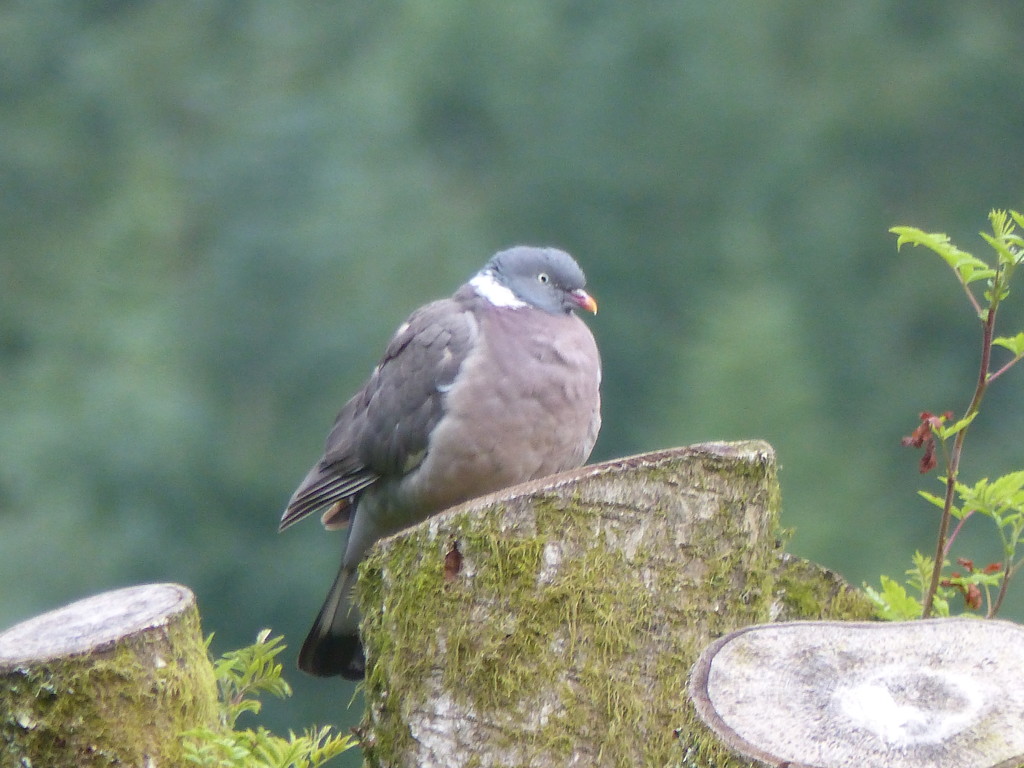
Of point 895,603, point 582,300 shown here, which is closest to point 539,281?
point 582,300

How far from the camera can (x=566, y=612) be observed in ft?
9.25

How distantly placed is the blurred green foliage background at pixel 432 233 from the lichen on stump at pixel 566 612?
1084 cm

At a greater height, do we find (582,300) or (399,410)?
(582,300)

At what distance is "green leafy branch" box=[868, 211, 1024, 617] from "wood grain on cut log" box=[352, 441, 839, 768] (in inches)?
12.8

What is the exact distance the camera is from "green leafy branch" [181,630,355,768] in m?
2.67

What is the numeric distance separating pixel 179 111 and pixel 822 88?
8.46 m

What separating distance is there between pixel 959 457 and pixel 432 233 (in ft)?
48.2

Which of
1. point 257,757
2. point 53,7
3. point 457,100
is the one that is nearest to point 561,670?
point 257,757

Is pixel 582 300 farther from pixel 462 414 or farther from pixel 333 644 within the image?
pixel 333 644

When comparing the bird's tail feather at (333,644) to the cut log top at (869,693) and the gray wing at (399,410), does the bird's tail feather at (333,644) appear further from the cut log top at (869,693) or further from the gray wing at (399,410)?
the cut log top at (869,693)

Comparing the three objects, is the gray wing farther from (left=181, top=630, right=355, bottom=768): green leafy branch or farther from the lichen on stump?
the lichen on stump

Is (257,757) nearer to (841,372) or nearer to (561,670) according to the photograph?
(561,670)

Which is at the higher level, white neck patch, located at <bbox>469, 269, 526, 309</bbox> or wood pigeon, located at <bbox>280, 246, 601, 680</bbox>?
white neck patch, located at <bbox>469, 269, 526, 309</bbox>

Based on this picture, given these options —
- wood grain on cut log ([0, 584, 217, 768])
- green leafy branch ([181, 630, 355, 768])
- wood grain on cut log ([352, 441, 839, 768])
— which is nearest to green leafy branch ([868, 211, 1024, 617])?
wood grain on cut log ([352, 441, 839, 768])
